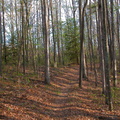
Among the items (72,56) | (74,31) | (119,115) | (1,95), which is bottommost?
(119,115)

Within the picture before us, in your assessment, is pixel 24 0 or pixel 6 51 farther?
pixel 6 51

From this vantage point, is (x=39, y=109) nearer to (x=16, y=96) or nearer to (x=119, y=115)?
(x=16, y=96)

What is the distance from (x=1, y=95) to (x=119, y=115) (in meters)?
6.00

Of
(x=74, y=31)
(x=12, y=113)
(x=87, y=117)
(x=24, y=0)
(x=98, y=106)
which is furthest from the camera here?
(x=74, y=31)

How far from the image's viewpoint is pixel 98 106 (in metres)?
7.63

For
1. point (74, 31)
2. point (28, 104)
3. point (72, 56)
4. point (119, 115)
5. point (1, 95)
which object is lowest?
point (119, 115)

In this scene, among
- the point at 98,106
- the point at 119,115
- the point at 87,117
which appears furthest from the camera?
the point at 98,106

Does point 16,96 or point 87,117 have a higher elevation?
point 16,96

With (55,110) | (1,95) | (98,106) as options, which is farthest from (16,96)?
(98,106)

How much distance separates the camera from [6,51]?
15.3 meters

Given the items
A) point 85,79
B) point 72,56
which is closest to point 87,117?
point 85,79

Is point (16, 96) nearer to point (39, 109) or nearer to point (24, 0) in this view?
point (39, 109)

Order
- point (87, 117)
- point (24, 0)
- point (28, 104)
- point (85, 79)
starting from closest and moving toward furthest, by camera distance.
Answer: point (87, 117)
point (28, 104)
point (24, 0)
point (85, 79)

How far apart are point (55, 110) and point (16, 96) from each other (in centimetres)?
235
